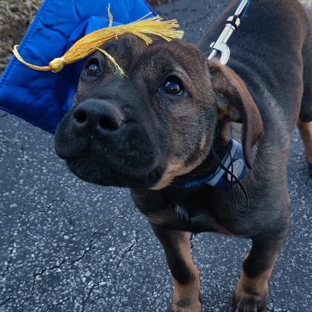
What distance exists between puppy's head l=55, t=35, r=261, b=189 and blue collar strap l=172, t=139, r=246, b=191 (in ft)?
0.38

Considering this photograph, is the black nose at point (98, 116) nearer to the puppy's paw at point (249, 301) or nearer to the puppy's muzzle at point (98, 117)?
the puppy's muzzle at point (98, 117)

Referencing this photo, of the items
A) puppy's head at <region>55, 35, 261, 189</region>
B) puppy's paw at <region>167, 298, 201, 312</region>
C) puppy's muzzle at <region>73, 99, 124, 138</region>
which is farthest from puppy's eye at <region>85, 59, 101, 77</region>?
puppy's paw at <region>167, 298, 201, 312</region>

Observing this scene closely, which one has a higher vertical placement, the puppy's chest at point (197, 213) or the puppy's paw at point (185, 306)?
the puppy's chest at point (197, 213)

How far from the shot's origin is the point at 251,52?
3.14 meters

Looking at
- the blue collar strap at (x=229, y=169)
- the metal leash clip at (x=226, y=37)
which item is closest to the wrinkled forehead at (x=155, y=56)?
the metal leash clip at (x=226, y=37)

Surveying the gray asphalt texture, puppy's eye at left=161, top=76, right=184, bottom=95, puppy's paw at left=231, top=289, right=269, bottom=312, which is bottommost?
the gray asphalt texture

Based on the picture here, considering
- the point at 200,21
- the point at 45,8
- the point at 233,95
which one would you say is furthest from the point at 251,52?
the point at 200,21

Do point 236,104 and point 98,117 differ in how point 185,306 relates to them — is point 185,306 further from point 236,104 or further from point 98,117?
point 98,117

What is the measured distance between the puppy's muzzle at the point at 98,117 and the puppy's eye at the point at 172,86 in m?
0.33

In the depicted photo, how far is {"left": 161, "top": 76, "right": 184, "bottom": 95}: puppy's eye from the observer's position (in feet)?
7.13

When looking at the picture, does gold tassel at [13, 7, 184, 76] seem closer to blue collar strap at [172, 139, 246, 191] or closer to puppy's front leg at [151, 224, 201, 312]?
blue collar strap at [172, 139, 246, 191]

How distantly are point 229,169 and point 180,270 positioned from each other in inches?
32.0

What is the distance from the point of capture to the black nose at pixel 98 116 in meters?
1.87

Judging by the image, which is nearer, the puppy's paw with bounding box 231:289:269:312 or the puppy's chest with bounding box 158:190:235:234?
the puppy's chest with bounding box 158:190:235:234
